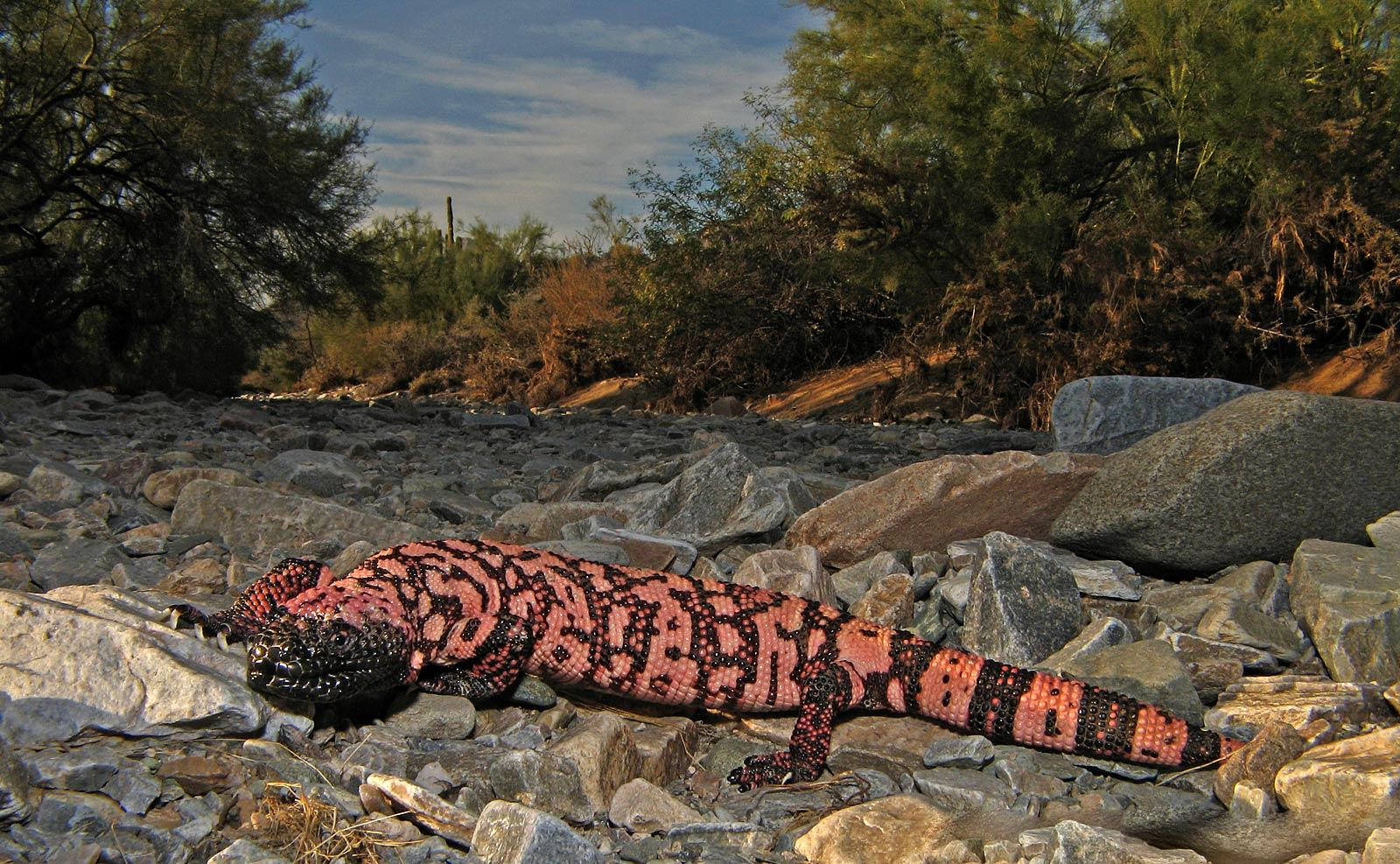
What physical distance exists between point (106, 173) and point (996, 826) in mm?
14520

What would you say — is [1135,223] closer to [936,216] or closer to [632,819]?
[936,216]

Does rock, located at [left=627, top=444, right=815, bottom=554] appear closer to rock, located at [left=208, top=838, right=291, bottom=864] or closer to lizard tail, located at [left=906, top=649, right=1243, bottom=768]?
lizard tail, located at [left=906, top=649, right=1243, bottom=768]

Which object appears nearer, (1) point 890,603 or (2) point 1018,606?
(2) point 1018,606

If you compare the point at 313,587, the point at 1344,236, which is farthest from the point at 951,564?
the point at 1344,236

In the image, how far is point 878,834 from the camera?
8.11 ft

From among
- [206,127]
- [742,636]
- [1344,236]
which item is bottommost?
[742,636]

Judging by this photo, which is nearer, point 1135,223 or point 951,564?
point 951,564

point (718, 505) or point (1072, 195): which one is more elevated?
point (1072, 195)

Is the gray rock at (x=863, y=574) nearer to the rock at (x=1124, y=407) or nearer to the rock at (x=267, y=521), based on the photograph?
the rock at (x=267, y=521)

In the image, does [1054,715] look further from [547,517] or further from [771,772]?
[547,517]

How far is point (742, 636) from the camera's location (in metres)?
3.35

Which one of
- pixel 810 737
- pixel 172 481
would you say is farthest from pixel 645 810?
pixel 172 481

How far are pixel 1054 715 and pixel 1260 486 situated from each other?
1.78 m

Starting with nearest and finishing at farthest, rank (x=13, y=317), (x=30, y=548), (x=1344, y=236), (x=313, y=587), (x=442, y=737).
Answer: (x=442, y=737)
(x=313, y=587)
(x=30, y=548)
(x=1344, y=236)
(x=13, y=317)
